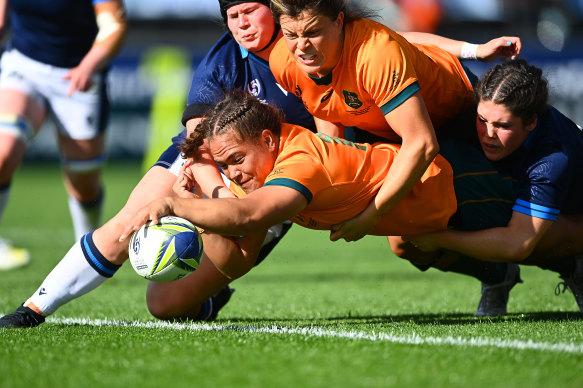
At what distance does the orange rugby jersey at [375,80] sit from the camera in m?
3.97

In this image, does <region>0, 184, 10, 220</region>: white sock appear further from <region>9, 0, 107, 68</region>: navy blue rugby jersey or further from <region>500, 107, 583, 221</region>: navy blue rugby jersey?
<region>500, 107, 583, 221</region>: navy blue rugby jersey

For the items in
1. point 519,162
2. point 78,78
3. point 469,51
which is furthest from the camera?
point 78,78

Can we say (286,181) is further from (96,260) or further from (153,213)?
(96,260)

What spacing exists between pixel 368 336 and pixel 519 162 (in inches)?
55.9

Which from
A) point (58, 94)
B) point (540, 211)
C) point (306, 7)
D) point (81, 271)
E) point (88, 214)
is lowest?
point (88, 214)

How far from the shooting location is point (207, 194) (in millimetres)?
4301

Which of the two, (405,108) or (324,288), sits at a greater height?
(405,108)

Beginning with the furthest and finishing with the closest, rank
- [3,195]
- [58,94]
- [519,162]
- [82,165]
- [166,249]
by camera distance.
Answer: [82,165], [58,94], [3,195], [519,162], [166,249]

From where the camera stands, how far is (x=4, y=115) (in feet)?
19.8

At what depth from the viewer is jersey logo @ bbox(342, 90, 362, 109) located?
4.21 meters

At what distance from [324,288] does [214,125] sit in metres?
2.95

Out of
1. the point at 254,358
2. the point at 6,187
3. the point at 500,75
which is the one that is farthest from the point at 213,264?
the point at 6,187

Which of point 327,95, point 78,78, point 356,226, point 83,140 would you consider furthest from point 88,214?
point 356,226

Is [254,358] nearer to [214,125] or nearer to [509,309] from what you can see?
[214,125]
